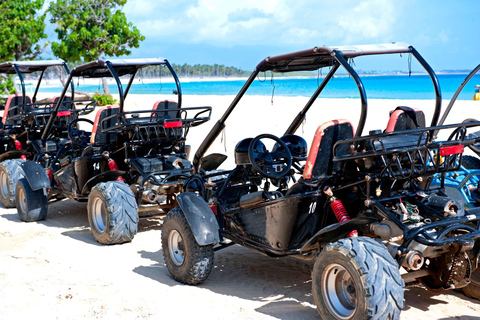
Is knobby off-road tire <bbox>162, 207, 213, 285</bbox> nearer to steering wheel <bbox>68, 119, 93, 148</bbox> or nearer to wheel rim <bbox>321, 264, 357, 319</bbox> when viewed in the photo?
wheel rim <bbox>321, 264, 357, 319</bbox>

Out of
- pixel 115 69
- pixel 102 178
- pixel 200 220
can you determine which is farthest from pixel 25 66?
pixel 200 220

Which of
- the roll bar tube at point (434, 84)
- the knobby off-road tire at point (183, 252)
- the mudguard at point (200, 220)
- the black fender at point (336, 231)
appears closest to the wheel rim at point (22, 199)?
the knobby off-road tire at point (183, 252)

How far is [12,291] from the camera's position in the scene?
18.8 feet

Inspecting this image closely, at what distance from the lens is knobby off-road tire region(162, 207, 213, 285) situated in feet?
19.1

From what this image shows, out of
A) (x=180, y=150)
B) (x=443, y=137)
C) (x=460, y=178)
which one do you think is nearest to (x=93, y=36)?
(x=443, y=137)

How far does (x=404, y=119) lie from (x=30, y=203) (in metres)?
6.22

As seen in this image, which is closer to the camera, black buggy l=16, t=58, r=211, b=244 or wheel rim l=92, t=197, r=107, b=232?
black buggy l=16, t=58, r=211, b=244

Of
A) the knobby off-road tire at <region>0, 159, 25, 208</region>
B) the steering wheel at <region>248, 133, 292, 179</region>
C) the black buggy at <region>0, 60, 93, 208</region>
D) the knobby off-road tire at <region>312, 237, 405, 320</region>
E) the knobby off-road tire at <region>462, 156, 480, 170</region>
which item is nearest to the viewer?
the knobby off-road tire at <region>312, 237, 405, 320</region>

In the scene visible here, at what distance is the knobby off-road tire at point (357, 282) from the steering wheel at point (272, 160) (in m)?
1.28

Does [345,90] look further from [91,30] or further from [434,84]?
[434,84]

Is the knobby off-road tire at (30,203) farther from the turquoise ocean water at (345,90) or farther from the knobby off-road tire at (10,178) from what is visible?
the turquoise ocean water at (345,90)

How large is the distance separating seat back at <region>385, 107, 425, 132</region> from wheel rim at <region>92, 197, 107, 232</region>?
14.1 feet

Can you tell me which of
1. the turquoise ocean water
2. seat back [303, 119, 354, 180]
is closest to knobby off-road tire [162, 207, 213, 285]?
seat back [303, 119, 354, 180]

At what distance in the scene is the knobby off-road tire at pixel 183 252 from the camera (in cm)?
583
